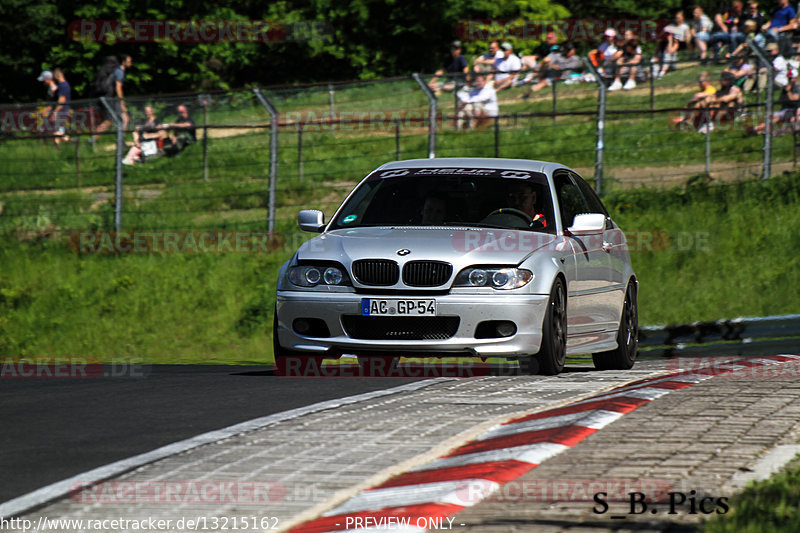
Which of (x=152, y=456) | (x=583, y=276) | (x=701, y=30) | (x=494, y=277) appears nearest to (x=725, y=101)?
(x=701, y=30)

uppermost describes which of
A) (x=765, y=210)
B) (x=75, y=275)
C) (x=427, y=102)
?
(x=427, y=102)

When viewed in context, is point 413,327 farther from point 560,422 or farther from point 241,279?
point 241,279

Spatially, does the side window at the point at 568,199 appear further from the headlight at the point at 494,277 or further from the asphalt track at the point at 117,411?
the asphalt track at the point at 117,411

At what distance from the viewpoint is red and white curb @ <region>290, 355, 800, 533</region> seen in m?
4.95

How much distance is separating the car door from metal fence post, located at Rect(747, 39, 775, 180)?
9927 millimetres

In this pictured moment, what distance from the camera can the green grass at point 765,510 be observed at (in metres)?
4.66

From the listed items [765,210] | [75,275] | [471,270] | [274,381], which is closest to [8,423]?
[274,381]

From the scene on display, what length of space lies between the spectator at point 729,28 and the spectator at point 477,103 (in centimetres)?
440

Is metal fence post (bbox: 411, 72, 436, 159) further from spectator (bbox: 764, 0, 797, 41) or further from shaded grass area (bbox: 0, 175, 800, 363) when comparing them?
spectator (bbox: 764, 0, 797, 41)

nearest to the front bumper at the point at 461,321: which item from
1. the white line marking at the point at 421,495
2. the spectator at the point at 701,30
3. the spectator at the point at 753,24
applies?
the white line marking at the point at 421,495

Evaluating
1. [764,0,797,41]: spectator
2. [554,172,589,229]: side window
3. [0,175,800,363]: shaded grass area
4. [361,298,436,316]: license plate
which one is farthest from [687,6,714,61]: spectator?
[361,298,436,316]: license plate

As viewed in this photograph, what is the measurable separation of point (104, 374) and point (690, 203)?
12.2 metres

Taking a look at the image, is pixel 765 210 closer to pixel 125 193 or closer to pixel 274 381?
pixel 125 193

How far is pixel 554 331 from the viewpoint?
32.1ft
